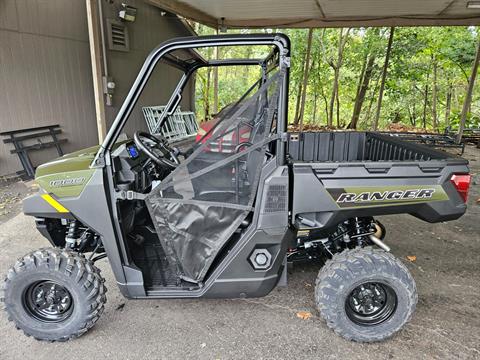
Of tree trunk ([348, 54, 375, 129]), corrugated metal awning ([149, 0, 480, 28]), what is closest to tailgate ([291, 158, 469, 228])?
corrugated metal awning ([149, 0, 480, 28])

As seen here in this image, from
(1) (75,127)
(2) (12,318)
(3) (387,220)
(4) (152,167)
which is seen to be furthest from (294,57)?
(2) (12,318)

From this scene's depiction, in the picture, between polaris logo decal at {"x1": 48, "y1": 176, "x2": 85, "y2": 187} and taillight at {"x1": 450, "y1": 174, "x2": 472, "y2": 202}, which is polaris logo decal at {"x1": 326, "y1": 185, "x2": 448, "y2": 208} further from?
polaris logo decal at {"x1": 48, "y1": 176, "x2": 85, "y2": 187}

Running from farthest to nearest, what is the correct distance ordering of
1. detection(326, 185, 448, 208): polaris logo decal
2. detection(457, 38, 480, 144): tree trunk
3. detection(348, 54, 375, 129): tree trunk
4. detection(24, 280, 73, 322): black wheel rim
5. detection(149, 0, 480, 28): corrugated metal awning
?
detection(348, 54, 375, 129): tree trunk → detection(457, 38, 480, 144): tree trunk → detection(149, 0, 480, 28): corrugated metal awning → detection(24, 280, 73, 322): black wheel rim → detection(326, 185, 448, 208): polaris logo decal

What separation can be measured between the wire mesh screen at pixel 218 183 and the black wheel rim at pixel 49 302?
0.73 m

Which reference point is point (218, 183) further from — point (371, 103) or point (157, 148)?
point (371, 103)

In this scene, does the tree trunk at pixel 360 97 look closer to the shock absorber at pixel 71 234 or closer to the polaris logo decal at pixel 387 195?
the polaris logo decal at pixel 387 195

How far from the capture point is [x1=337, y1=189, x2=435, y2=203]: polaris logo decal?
6.40 ft

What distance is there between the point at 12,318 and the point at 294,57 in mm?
10926

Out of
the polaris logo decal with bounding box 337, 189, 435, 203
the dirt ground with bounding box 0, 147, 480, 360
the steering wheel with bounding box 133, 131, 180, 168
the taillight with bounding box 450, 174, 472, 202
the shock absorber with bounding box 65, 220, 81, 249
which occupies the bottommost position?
the dirt ground with bounding box 0, 147, 480, 360

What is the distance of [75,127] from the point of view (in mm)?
6355

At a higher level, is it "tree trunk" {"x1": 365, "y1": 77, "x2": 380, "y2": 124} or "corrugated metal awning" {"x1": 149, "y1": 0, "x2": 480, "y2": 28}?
"corrugated metal awning" {"x1": 149, "y1": 0, "x2": 480, "y2": 28}

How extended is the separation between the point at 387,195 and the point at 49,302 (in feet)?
6.88

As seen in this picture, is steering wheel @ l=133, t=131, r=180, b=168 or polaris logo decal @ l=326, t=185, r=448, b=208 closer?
polaris logo decal @ l=326, t=185, r=448, b=208

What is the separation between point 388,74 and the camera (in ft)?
36.4
